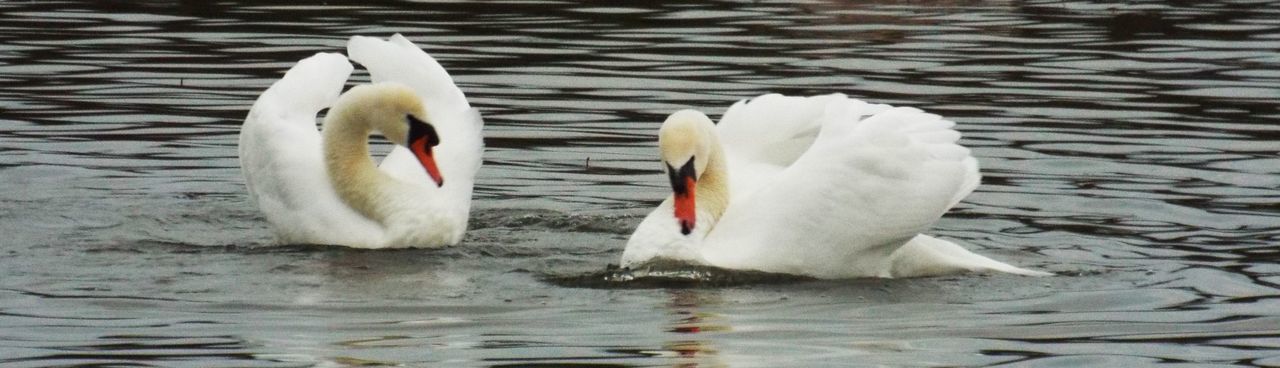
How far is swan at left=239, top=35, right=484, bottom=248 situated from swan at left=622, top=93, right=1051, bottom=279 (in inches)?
45.6

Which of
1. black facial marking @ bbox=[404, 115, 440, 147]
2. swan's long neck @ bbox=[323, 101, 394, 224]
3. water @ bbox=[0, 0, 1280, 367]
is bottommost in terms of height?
water @ bbox=[0, 0, 1280, 367]

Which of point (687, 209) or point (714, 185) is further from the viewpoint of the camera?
point (714, 185)

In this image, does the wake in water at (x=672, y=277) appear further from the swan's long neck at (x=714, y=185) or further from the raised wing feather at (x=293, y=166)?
the raised wing feather at (x=293, y=166)

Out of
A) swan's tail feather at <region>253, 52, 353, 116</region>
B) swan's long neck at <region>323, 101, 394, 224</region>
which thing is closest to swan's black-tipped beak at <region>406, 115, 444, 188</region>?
swan's long neck at <region>323, 101, 394, 224</region>

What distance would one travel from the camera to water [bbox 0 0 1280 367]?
834 cm

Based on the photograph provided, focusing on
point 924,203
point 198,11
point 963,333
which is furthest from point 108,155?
point 198,11

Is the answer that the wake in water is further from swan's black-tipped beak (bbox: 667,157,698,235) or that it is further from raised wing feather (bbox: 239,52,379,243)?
raised wing feather (bbox: 239,52,379,243)

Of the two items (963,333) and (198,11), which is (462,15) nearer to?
(198,11)

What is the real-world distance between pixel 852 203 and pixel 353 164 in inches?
93.2

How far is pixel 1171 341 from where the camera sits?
832 cm

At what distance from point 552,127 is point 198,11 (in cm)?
719

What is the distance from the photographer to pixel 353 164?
10.9 m

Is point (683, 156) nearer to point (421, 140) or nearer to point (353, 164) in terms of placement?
point (421, 140)

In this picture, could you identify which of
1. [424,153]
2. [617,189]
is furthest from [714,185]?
[617,189]
